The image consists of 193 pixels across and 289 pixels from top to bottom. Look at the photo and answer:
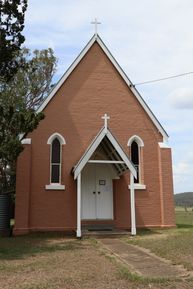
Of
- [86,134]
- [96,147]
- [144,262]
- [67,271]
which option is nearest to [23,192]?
[96,147]

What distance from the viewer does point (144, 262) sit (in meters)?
10.1

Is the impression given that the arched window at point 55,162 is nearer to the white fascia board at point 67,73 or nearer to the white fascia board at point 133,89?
the white fascia board at point 67,73

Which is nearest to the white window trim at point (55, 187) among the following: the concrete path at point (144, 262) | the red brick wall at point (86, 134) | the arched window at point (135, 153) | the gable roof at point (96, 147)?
the red brick wall at point (86, 134)

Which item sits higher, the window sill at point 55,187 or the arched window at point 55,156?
the arched window at point 55,156

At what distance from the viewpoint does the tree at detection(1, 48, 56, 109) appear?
29320 mm

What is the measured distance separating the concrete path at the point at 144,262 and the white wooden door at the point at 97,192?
17.3 feet

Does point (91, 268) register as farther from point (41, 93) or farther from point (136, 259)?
point (41, 93)

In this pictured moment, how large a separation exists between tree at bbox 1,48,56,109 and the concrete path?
17.6m

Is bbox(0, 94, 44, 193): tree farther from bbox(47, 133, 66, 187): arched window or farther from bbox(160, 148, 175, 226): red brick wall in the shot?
bbox(160, 148, 175, 226): red brick wall

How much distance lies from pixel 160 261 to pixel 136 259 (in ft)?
2.30

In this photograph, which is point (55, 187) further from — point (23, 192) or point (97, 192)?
point (97, 192)

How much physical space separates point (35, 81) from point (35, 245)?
63.3 ft

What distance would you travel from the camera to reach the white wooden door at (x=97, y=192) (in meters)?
19.1

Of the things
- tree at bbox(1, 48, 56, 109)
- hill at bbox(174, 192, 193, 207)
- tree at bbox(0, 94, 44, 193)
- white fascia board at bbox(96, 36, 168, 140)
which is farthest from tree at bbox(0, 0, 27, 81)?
hill at bbox(174, 192, 193, 207)
